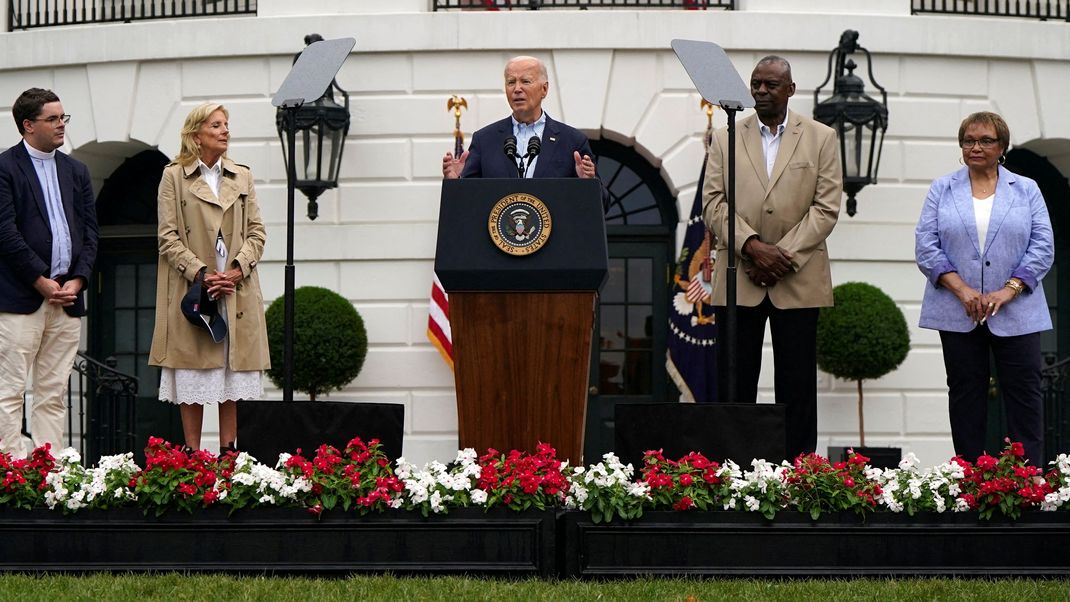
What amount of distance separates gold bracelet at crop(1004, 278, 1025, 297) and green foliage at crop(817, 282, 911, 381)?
12.3 ft

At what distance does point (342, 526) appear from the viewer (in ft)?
16.1

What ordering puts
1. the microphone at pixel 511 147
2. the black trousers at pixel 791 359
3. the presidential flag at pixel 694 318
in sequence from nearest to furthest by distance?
the microphone at pixel 511 147
the black trousers at pixel 791 359
the presidential flag at pixel 694 318

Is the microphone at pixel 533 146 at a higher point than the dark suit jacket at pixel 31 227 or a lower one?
higher

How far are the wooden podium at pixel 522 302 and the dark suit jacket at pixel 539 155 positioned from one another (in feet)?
2.04

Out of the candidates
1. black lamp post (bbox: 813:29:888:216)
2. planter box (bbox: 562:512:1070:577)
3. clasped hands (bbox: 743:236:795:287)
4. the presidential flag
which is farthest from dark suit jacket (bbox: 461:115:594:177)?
black lamp post (bbox: 813:29:888:216)

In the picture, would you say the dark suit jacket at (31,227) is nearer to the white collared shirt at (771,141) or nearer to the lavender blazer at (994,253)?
the white collared shirt at (771,141)

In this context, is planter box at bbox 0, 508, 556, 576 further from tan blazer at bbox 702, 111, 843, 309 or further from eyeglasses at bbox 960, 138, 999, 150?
eyeglasses at bbox 960, 138, 999, 150

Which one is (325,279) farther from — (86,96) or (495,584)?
(495,584)

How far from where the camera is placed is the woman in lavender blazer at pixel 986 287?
20.1 feet

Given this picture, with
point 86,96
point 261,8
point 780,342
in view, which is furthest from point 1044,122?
point 86,96

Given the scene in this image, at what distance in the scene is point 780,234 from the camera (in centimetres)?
662

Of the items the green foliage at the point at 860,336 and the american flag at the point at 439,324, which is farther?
the american flag at the point at 439,324

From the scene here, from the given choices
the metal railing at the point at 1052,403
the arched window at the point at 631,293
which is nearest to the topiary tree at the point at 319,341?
the arched window at the point at 631,293

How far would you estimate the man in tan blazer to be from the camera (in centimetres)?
646
